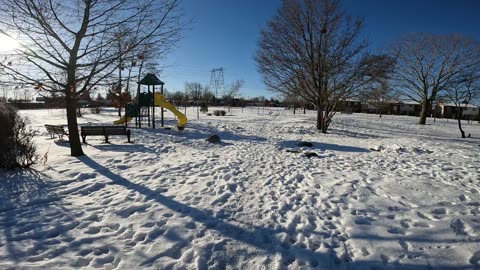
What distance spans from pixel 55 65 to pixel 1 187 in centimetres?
386

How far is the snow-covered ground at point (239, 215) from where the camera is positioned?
300cm

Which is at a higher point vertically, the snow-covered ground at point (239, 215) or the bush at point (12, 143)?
the bush at point (12, 143)

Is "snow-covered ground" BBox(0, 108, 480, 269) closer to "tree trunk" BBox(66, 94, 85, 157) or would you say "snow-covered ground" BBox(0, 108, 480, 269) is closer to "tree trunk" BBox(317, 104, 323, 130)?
"tree trunk" BBox(66, 94, 85, 157)

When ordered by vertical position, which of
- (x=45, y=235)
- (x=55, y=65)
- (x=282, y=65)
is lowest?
(x=45, y=235)

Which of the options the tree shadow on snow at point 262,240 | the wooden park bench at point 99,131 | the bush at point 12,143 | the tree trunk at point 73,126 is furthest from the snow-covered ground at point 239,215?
the wooden park bench at point 99,131

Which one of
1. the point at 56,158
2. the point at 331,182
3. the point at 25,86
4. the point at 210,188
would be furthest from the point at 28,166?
the point at 331,182

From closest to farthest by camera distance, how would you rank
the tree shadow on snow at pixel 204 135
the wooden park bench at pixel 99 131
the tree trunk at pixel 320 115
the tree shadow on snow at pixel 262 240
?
the tree shadow on snow at pixel 262 240 → the wooden park bench at pixel 99 131 → the tree shadow on snow at pixel 204 135 → the tree trunk at pixel 320 115

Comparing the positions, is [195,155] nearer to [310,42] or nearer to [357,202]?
[357,202]

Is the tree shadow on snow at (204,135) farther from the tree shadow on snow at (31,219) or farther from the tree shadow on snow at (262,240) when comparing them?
the tree shadow on snow at (262,240)

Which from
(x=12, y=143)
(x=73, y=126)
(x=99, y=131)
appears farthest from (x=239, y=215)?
(x=99, y=131)

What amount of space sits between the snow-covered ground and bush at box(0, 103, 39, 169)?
0.41 m

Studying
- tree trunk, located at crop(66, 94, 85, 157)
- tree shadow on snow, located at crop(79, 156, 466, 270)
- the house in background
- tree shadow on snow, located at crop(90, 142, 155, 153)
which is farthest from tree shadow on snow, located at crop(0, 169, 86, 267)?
the house in background

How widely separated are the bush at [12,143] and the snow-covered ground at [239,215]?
41 centimetres

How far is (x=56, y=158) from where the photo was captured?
25.3 ft
